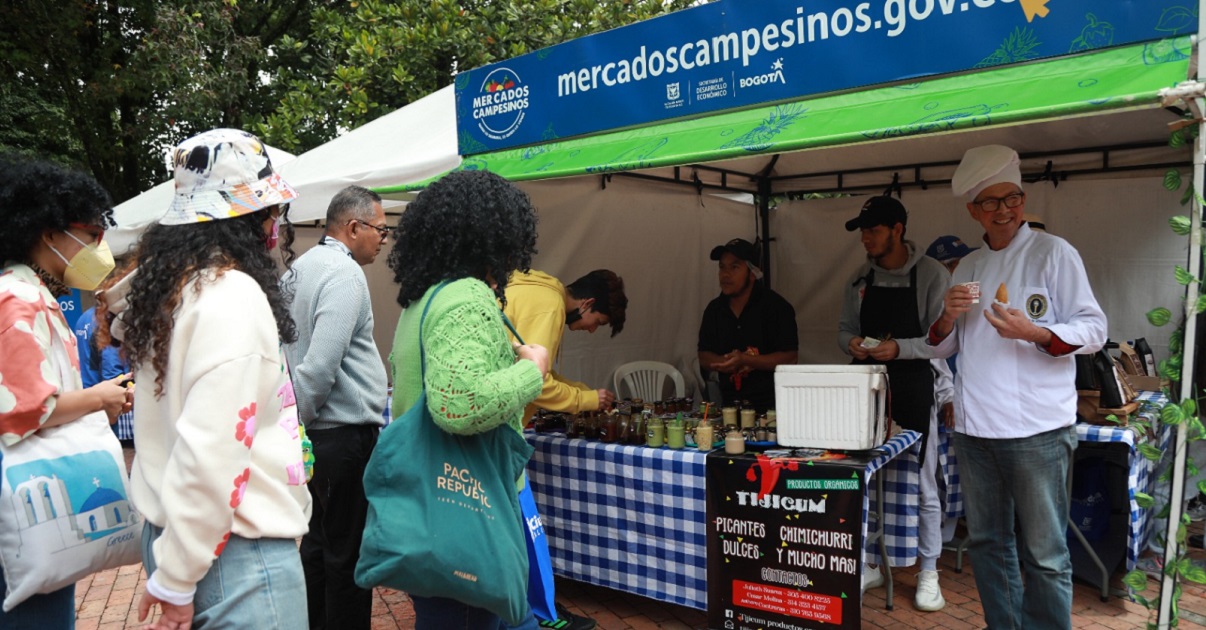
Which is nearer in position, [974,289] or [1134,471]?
[974,289]

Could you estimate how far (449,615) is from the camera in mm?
1951

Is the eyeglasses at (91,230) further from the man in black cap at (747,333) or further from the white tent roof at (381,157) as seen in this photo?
the man in black cap at (747,333)

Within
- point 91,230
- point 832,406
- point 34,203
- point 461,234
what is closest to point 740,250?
point 832,406

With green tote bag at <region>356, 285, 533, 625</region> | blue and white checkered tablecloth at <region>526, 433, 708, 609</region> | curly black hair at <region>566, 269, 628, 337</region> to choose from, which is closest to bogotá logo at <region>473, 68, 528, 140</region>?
curly black hair at <region>566, 269, 628, 337</region>

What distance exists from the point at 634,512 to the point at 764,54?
7.02 feet

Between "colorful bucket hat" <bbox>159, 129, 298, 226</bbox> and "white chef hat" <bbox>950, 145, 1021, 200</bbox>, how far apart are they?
2408 millimetres

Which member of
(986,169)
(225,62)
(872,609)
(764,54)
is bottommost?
(872,609)

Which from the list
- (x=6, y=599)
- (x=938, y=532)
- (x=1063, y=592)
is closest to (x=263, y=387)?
(x=6, y=599)

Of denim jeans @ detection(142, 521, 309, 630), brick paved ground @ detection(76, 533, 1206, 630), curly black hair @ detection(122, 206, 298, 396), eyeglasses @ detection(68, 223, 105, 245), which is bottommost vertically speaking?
brick paved ground @ detection(76, 533, 1206, 630)

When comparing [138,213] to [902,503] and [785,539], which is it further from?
[902,503]

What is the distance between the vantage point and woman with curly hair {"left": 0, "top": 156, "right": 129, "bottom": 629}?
1.88 metres

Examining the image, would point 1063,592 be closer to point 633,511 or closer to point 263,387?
point 633,511

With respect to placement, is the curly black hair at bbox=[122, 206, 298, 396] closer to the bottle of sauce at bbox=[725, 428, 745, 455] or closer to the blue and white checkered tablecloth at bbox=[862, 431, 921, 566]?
the bottle of sauce at bbox=[725, 428, 745, 455]

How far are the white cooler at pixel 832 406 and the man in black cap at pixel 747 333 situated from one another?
1.23 m
